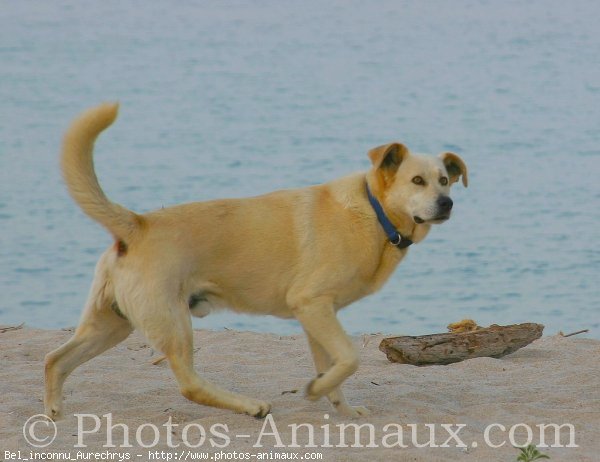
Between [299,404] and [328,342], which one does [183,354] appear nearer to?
[328,342]

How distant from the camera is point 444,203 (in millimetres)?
5656

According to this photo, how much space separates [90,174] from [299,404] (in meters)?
1.81

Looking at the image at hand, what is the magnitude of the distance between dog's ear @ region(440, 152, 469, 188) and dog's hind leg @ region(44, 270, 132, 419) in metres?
2.06

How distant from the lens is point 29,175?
17.9 metres

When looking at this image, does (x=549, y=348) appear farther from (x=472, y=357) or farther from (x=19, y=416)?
(x=19, y=416)

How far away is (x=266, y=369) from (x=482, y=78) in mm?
21564

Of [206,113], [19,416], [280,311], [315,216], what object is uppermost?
[315,216]

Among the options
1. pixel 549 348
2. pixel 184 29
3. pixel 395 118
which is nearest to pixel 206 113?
pixel 395 118

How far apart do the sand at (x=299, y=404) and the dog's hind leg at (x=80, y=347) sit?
157mm

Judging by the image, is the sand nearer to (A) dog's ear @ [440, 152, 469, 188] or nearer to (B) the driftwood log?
(B) the driftwood log

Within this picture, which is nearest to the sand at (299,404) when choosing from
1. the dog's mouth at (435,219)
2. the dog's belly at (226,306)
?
the dog's belly at (226,306)

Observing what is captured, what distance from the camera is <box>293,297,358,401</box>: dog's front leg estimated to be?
17.8 ft

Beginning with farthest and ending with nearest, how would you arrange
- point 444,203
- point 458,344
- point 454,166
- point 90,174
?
point 458,344 < point 454,166 < point 444,203 < point 90,174

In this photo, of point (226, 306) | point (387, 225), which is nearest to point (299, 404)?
point (226, 306)
